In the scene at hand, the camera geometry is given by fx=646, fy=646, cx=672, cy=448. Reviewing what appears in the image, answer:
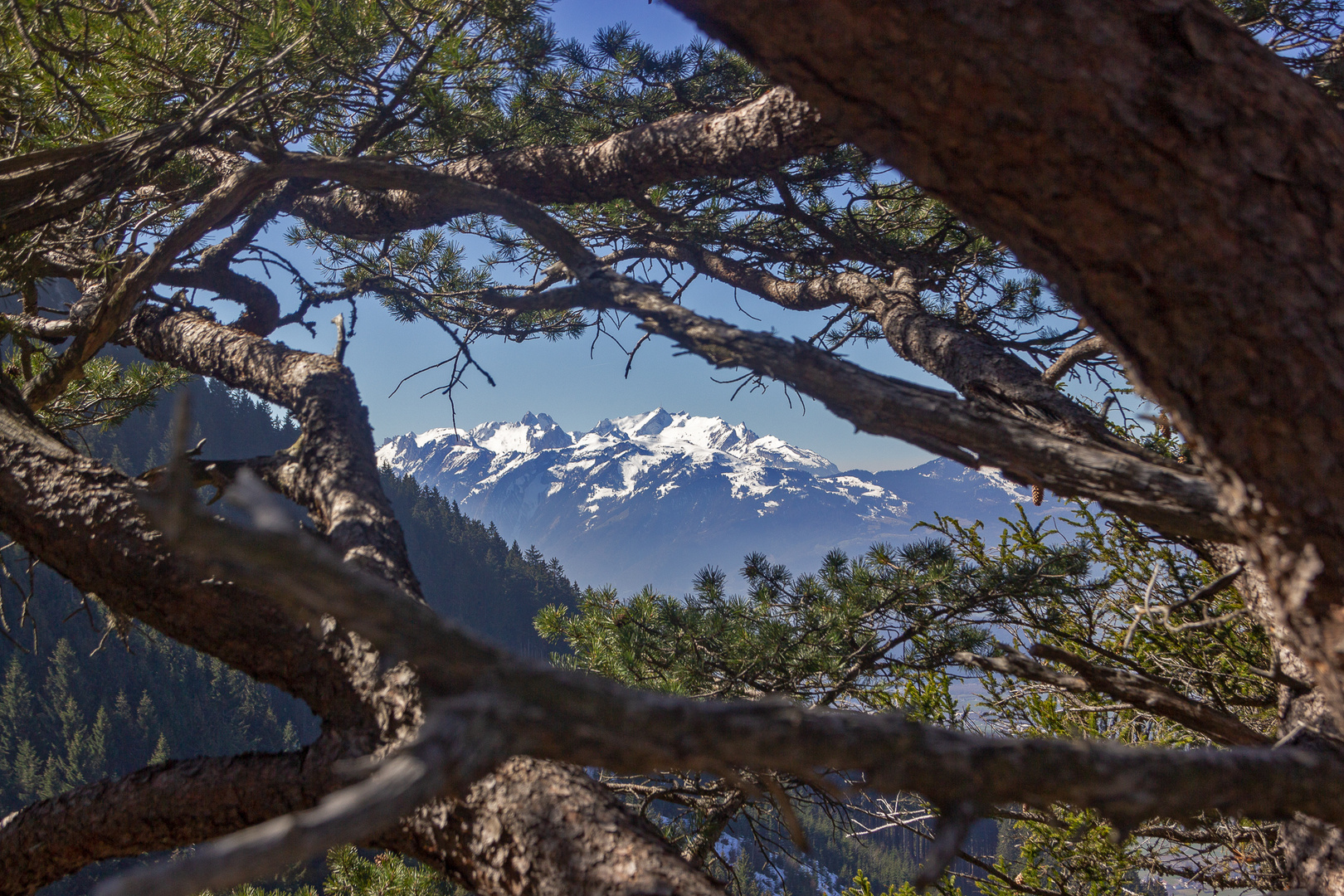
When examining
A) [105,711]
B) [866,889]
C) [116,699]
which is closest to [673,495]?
[116,699]

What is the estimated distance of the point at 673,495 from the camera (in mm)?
171375

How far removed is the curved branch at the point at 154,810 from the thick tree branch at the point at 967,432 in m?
1.27

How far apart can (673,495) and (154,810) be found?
170m

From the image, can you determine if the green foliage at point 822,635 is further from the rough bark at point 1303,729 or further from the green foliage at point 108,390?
the green foliage at point 108,390

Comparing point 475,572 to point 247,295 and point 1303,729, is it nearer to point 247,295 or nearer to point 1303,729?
point 247,295

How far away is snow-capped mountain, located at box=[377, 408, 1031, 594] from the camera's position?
458 ft

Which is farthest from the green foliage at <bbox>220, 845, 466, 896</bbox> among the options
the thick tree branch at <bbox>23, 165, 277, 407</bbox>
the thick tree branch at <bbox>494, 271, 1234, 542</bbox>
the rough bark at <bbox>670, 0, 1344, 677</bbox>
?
the rough bark at <bbox>670, 0, 1344, 677</bbox>

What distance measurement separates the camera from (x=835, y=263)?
4055 mm

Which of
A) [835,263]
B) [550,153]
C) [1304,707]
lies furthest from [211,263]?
[1304,707]

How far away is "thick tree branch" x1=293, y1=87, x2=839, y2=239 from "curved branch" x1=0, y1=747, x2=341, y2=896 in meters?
2.03

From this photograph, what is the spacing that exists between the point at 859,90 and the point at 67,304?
10.7 ft

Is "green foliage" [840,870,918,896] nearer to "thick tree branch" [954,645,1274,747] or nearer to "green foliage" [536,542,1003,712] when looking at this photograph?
"green foliage" [536,542,1003,712]

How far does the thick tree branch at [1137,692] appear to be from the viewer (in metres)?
1.39

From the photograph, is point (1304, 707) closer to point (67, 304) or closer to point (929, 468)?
point (67, 304)
